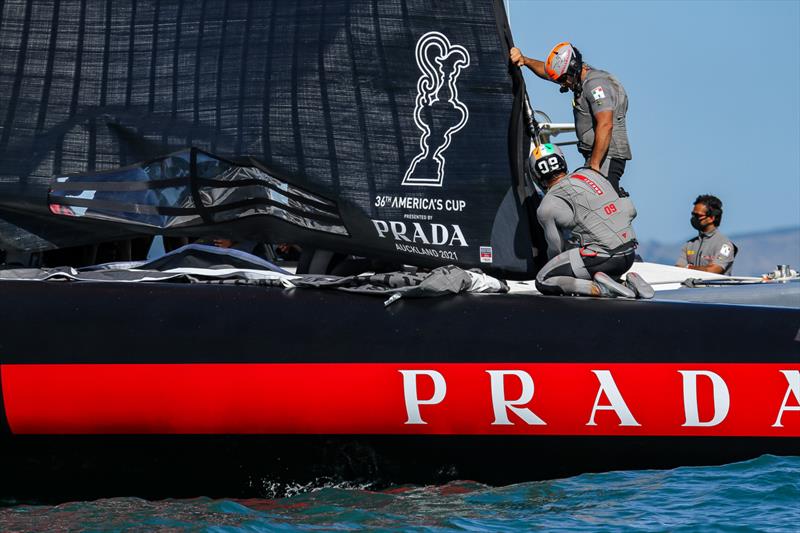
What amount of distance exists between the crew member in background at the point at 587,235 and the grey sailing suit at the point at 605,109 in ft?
1.79

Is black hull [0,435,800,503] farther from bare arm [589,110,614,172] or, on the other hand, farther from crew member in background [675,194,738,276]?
crew member in background [675,194,738,276]

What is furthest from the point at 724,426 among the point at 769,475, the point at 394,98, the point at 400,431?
the point at 394,98

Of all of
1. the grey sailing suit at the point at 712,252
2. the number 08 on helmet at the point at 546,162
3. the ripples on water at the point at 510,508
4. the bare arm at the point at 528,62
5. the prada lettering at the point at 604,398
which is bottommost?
the ripples on water at the point at 510,508

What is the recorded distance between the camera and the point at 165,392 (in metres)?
5.53

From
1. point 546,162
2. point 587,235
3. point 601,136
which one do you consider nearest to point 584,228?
point 587,235

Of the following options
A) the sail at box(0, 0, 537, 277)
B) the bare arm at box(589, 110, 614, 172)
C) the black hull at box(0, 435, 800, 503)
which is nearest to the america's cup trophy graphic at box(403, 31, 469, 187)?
the sail at box(0, 0, 537, 277)

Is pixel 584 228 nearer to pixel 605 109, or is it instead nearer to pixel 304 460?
pixel 605 109

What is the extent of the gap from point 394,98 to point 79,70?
5.16 ft

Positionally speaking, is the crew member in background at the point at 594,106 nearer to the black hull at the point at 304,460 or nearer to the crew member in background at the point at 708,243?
the black hull at the point at 304,460

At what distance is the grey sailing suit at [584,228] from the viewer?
598 centimetres

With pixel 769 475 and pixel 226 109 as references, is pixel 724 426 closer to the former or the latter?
pixel 769 475

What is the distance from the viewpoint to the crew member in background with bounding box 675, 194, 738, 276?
9.20 m

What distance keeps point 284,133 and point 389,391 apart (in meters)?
1.48

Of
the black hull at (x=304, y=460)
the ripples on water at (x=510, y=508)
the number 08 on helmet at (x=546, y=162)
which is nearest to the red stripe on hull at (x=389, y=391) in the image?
the black hull at (x=304, y=460)
